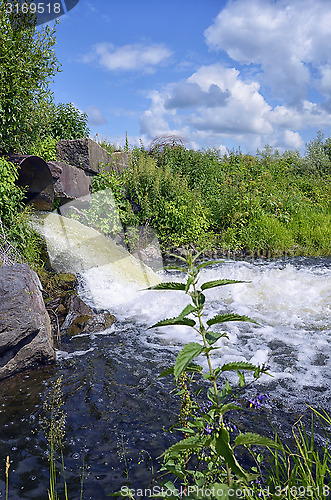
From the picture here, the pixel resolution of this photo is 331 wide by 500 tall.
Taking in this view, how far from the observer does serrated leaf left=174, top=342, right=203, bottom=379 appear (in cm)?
104

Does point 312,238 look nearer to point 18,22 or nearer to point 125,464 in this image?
point 18,22

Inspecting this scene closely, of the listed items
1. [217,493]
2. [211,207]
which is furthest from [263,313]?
[211,207]

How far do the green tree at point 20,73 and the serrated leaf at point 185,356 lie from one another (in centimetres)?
674

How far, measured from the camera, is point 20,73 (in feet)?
22.3

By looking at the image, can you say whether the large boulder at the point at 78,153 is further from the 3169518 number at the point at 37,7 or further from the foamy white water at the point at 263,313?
the foamy white water at the point at 263,313

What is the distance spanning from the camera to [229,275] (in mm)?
8391

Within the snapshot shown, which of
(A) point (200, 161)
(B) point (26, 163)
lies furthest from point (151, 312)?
(A) point (200, 161)

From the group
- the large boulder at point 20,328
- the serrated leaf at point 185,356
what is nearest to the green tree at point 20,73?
the large boulder at point 20,328

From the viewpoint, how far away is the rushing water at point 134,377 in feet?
8.53

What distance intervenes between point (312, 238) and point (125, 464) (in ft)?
32.0

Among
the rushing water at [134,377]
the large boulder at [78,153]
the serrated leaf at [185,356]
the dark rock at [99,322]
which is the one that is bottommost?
the rushing water at [134,377]

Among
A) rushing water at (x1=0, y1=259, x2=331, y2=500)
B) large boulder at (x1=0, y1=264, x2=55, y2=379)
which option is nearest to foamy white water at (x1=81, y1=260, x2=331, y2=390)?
rushing water at (x1=0, y1=259, x2=331, y2=500)

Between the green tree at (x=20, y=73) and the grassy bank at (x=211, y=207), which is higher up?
the green tree at (x=20, y=73)

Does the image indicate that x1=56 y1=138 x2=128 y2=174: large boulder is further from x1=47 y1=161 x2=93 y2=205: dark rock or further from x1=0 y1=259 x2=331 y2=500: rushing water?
x1=0 y1=259 x2=331 y2=500: rushing water
